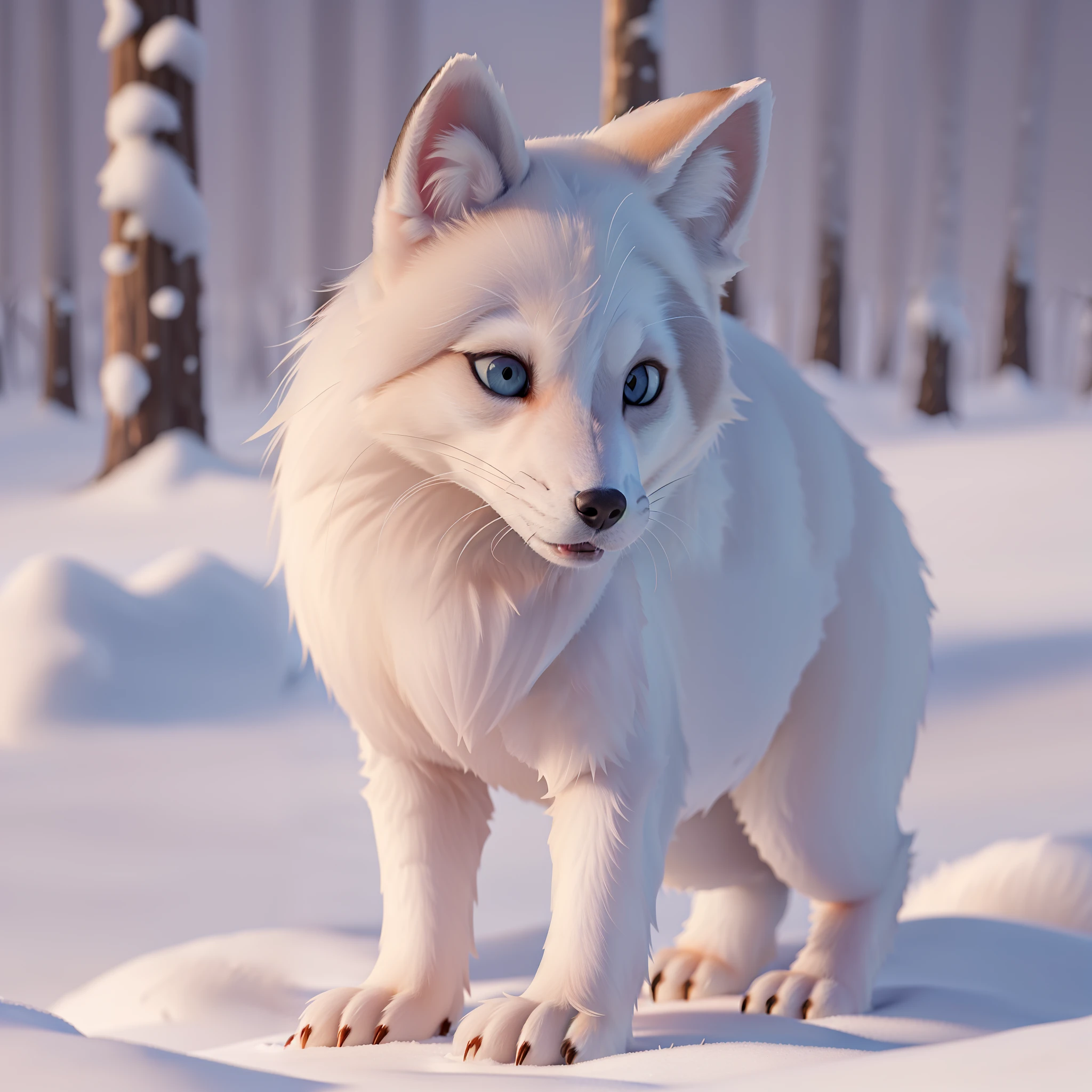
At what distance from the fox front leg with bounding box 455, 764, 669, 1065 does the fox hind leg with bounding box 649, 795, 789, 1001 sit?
617 millimetres

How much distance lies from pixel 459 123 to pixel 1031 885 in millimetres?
2096

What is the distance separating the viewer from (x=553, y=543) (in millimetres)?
1459

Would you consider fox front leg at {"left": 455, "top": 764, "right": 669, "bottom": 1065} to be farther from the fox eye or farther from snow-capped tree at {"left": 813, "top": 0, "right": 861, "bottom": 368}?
snow-capped tree at {"left": 813, "top": 0, "right": 861, "bottom": 368}

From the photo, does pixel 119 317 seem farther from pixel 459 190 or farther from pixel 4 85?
pixel 4 85

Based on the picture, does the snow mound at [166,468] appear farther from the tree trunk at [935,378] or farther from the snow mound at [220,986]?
the tree trunk at [935,378]

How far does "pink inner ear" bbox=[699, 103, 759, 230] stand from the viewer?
171cm

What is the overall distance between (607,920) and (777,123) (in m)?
16.4

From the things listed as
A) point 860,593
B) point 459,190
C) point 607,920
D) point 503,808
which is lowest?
point 503,808

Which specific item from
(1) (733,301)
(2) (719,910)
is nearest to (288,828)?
(2) (719,910)

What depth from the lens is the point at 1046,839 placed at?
275cm

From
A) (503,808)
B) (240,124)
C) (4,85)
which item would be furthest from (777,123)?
(503,808)

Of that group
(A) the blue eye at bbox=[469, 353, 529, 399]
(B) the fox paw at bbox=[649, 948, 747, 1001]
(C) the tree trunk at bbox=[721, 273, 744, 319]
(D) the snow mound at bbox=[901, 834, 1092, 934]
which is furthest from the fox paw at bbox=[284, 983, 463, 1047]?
(C) the tree trunk at bbox=[721, 273, 744, 319]

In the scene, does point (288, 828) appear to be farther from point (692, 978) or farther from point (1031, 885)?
point (1031, 885)

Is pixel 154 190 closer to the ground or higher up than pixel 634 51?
closer to the ground
